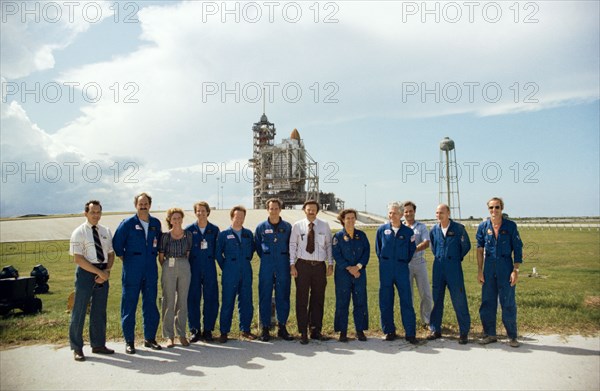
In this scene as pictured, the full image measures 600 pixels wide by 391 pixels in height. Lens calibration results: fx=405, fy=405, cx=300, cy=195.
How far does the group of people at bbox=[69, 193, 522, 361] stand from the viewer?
603 cm

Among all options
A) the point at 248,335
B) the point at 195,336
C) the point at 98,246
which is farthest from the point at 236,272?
the point at 98,246

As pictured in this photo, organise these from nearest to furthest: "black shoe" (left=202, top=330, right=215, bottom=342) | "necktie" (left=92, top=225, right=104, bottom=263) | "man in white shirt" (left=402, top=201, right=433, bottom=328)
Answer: "necktie" (left=92, top=225, right=104, bottom=263) < "black shoe" (left=202, top=330, right=215, bottom=342) < "man in white shirt" (left=402, top=201, right=433, bottom=328)

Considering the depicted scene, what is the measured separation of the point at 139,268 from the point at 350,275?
10.7 ft

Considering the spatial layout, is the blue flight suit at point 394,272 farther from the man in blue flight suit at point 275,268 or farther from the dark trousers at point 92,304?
the dark trousers at point 92,304

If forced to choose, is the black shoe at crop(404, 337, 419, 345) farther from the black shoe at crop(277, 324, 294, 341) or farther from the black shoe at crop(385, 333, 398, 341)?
the black shoe at crop(277, 324, 294, 341)

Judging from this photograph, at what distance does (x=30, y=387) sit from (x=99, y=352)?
1212mm

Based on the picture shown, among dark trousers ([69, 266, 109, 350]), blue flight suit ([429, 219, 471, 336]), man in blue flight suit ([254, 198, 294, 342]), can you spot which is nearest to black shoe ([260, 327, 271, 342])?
man in blue flight suit ([254, 198, 294, 342])

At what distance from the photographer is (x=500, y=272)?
623 cm

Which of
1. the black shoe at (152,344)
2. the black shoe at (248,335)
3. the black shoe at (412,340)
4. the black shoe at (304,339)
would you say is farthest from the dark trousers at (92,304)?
the black shoe at (412,340)

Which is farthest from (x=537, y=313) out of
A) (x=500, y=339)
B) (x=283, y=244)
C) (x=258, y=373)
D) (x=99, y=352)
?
(x=99, y=352)

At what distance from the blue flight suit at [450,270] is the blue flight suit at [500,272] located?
329mm

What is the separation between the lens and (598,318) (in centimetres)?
695

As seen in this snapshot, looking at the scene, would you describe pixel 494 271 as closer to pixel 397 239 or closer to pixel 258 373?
pixel 397 239

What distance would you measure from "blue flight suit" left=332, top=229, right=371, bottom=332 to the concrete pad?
42 cm
